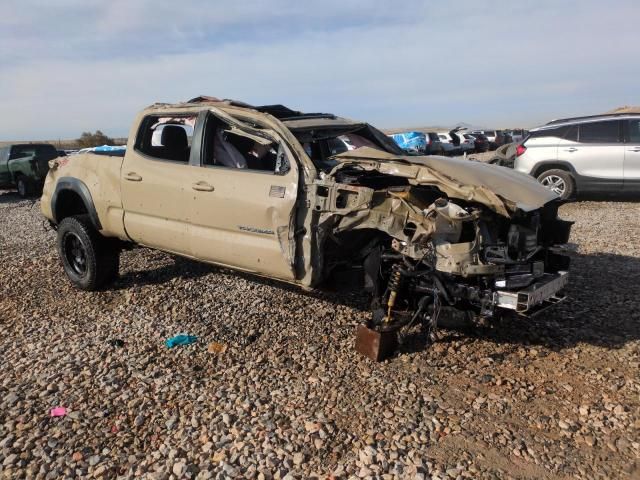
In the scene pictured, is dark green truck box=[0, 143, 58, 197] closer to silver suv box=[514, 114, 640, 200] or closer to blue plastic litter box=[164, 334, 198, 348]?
silver suv box=[514, 114, 640, 200]

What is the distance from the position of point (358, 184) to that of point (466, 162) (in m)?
1.07

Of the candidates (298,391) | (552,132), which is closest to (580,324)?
(298,391)

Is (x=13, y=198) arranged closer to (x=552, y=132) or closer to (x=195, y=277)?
(x=195, y=277)

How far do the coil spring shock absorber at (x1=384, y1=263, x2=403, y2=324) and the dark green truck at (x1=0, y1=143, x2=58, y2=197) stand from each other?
1538cm

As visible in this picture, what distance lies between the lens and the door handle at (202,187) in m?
4.60

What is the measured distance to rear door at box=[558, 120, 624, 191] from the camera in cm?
→ 1035

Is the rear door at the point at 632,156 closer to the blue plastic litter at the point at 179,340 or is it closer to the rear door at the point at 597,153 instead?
the rear door at the point at 597,153

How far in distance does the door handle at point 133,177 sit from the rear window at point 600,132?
898cm

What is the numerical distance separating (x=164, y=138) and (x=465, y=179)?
10.8 feet

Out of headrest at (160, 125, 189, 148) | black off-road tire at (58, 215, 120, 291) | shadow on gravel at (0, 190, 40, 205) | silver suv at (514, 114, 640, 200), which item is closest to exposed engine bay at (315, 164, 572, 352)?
headrest at (160, 125, 189, 148)

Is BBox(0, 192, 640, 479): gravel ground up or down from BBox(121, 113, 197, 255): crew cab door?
down

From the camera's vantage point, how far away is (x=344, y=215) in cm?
397

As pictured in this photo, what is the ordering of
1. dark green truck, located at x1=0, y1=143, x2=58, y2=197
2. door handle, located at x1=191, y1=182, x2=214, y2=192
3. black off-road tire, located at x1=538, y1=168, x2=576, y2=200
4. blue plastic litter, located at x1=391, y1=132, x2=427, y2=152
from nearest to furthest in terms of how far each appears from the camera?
1. door handle, located at x1=191, y1=182, x2=214, y2=192
2. black off-road tire, located at x1=538, y1=168, x2=576, y2=200
3. dark green truck, located at x1=0, y1=143, x2=58, y2=197
4. blue plastic litter, located at x1=391, y1=132, x2=427, y2=152

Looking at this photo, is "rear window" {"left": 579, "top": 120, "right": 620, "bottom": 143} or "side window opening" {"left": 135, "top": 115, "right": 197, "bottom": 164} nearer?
"side window opening" {"left": 135, "top": 115, "right": 197, "bottom": 164}
